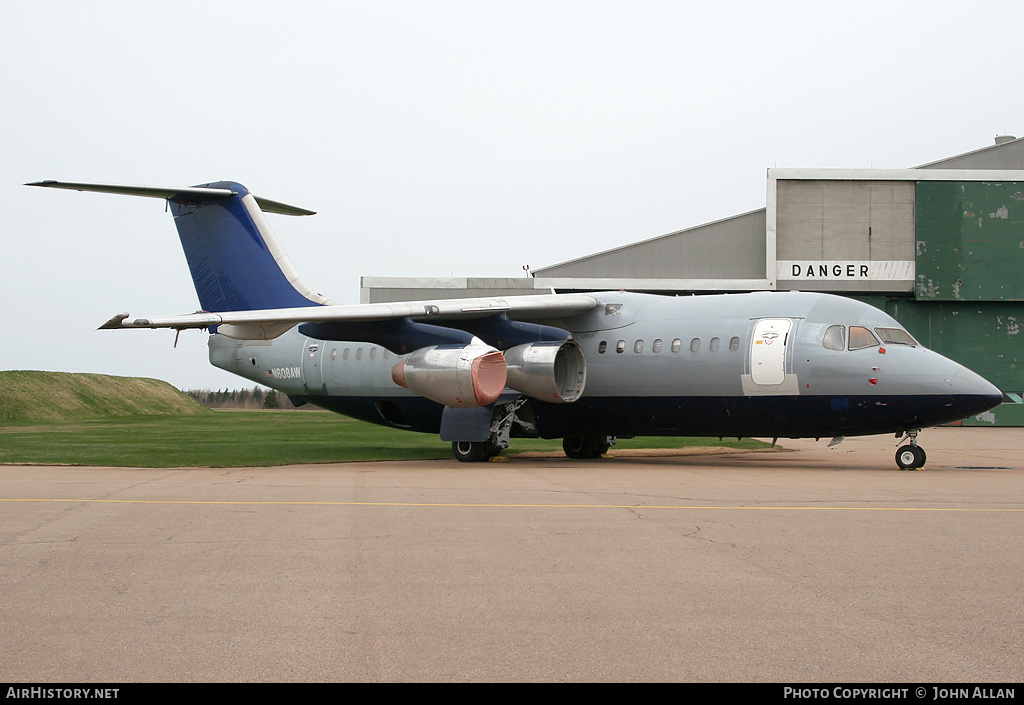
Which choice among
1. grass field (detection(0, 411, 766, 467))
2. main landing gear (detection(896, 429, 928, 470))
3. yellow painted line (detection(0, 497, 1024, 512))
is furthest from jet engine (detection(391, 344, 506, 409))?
main landing gear (detection(896, 429, 928, 470))

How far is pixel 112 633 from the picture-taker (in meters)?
5.45

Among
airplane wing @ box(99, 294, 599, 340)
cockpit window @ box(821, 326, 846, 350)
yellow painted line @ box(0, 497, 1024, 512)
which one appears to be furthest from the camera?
airplane wing @ box(99, 294, 599, 340)

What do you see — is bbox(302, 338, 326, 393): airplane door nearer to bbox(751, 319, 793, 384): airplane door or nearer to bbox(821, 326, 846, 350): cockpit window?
bbox(751, 319, 793, 384): airplane door

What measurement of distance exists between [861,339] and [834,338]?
0.47 m

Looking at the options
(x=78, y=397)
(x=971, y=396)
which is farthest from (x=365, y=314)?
(x=78, y=397)

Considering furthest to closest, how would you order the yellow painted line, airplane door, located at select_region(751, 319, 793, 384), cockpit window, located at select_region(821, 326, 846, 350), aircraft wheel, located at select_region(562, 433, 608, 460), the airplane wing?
aircraft wheel, located at select_region(562, 433, 608, 460) < the airplane wing < airplane door, located at select_region(751, 319, 793, 384) < cockpit window, located at select_region(821, 326, 846, 350) < the yellow painted line

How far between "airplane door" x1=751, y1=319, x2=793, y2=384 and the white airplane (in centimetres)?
2

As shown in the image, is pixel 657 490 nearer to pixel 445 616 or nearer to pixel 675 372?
pixel 675 372

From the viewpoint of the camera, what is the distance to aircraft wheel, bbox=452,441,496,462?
20969 mm

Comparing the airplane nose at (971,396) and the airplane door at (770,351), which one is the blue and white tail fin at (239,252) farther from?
the airplane nose at (971,396)

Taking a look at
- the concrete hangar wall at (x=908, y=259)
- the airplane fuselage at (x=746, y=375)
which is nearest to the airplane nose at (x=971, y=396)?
the airplane fuselage at (x=746, y=375)

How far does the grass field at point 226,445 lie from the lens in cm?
1888

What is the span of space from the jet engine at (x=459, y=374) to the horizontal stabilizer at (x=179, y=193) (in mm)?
7606

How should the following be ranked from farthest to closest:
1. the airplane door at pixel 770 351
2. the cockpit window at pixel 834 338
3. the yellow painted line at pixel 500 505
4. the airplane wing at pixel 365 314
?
the airplane wing at pixel 365 314, the airplane door at pixel 770 351, the cockpit window at pixel 834 338, the yellow painted line at pixel 500 505
